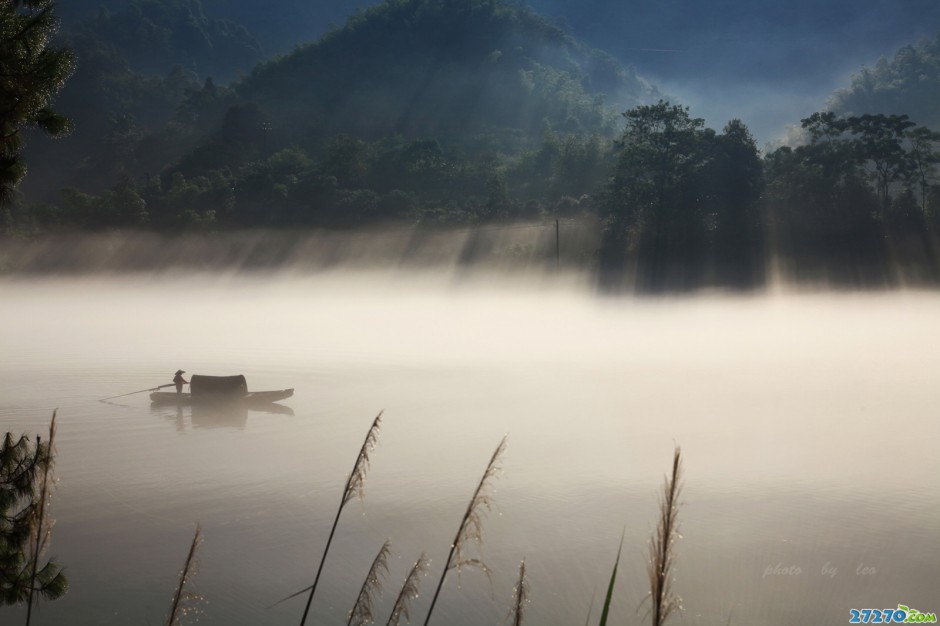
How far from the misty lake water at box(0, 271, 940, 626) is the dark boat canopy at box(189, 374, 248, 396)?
543 mm

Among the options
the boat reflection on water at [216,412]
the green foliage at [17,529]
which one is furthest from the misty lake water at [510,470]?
the green foliage at [17,529]

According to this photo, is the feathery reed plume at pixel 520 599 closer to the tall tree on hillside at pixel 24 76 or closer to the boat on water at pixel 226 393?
the tall tree on hillside at pixel 24 76

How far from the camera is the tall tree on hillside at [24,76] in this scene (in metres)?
6.33

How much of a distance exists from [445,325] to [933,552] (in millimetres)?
33536

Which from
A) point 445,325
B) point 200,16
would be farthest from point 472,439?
point 200,16

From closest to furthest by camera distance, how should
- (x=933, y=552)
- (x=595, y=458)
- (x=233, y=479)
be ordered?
(x=933, y=552) < (x=233, y=479) < (x=595, y=458)

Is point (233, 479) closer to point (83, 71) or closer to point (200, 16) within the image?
point (83, 71)

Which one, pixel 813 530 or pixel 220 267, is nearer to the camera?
pixel 813 530

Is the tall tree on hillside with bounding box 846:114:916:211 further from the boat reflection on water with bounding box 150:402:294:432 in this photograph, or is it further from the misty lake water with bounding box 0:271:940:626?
the boat reflection on water with bounding box 150:402:294:432

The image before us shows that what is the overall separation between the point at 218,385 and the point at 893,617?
13.6 meters

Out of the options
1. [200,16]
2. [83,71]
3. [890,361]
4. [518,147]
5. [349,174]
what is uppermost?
[200,16]

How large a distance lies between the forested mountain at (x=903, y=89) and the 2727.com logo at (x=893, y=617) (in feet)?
402

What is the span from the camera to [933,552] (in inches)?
378

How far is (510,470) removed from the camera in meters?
Answer: 13.5
